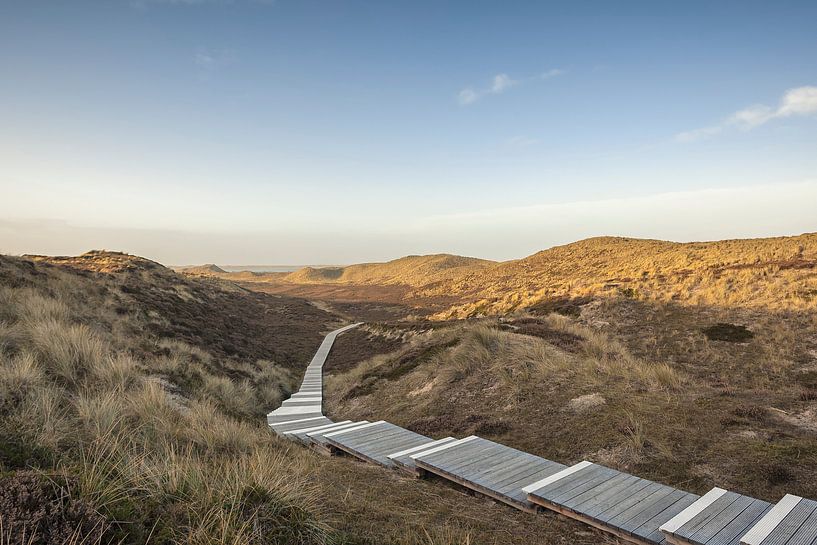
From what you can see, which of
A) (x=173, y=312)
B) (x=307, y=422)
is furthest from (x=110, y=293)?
(x=307, y=422)

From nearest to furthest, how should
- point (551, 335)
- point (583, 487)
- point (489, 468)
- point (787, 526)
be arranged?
point (787, 526) → point (583, 487) → point (489, 468) → point (551, 335)

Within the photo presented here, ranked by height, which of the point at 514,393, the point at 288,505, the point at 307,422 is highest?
the point at 288,505

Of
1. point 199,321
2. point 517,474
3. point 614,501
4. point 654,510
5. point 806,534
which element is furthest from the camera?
point 199,321

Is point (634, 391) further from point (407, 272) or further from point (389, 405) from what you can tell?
point (407, 272)

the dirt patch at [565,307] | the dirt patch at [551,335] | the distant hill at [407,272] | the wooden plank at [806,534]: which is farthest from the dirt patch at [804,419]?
the distant hill at [407,272]

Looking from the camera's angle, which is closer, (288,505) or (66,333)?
(288,505)

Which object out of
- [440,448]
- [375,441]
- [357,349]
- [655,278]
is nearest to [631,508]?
[440,448]

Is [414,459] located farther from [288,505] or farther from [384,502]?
[288,505]

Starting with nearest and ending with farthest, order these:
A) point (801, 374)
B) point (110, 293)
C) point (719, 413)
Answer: point (719, 413), point (801, 374), point (110, 293)
